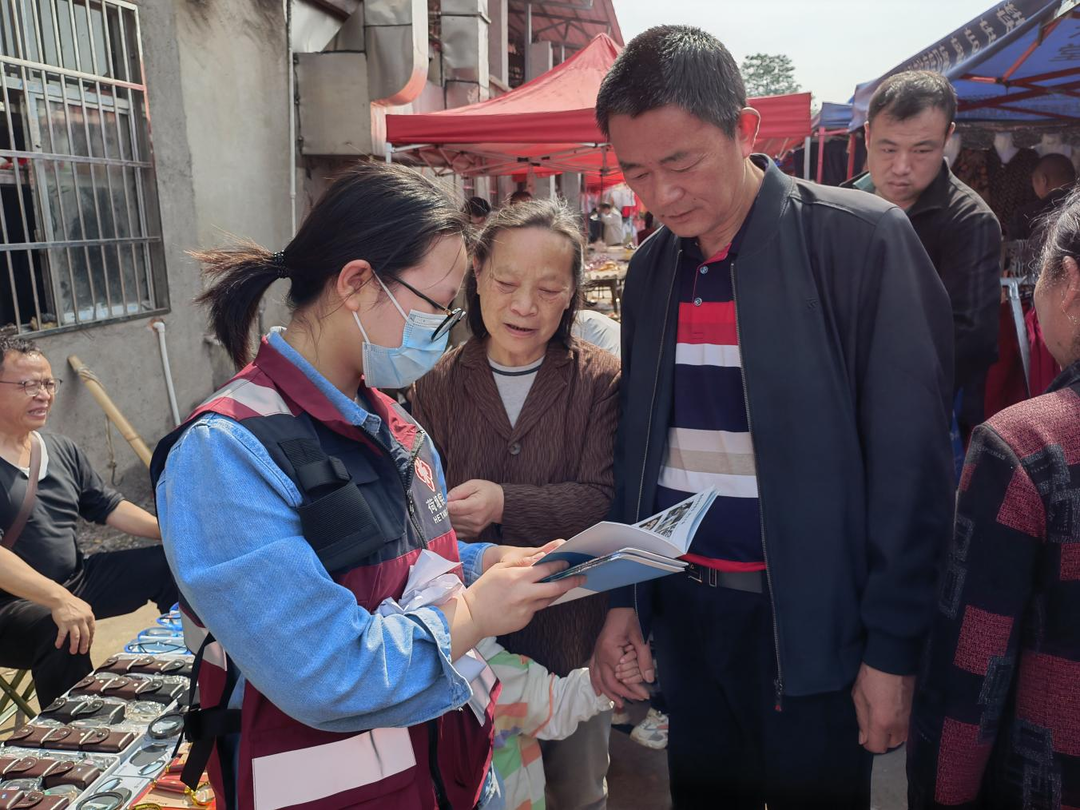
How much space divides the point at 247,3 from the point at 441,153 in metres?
2.47

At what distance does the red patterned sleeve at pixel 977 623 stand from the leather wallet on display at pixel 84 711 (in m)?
2.10

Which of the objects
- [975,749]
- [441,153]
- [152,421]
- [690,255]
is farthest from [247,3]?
[975,749]

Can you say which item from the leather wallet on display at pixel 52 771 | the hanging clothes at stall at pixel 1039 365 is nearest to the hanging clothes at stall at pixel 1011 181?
the hanging clothes at stall at pixel 1039 365

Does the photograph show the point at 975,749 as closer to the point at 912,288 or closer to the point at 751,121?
the point at 912,288

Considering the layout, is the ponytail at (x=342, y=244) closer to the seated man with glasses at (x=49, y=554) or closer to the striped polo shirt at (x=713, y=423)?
the striped polo shirt at (x=713, y=423)

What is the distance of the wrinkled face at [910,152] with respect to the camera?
280cm

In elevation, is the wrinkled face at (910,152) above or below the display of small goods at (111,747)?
above

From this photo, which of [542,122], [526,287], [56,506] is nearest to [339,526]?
[526,287]

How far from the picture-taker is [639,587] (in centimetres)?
184

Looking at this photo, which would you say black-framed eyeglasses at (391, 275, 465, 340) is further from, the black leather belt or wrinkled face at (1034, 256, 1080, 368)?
wrinkled face at (1034, 256, 1080, 368)

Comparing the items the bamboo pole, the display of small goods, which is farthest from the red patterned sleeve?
the bamboo pole

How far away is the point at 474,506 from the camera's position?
184 centimetres

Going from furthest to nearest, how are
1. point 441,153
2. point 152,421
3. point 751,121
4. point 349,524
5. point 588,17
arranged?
point 588,17 < point 441,153 < point 152,421 < point 751,121 < point 349,524

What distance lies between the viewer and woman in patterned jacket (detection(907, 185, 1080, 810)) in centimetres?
117
